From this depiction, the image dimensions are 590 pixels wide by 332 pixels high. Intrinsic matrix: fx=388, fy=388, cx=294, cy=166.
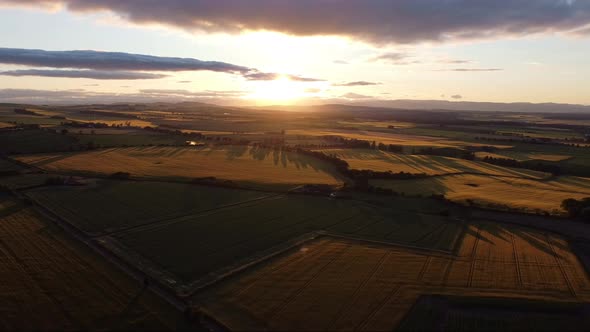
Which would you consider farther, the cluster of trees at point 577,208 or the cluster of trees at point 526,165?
the cluster of trees at point 526,165

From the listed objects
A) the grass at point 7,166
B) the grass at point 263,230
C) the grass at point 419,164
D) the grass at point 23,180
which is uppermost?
the grass at point 419,164

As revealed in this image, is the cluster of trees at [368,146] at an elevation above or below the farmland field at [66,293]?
above

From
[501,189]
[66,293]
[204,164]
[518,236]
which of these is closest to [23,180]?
[204,164]

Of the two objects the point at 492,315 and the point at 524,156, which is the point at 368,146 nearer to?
the point at 524,156

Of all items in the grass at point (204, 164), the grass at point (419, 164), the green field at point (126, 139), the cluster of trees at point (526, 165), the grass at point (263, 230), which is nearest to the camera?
the grass at point (263, 230)

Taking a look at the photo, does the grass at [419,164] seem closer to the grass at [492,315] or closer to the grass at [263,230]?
the grass at [263,230]

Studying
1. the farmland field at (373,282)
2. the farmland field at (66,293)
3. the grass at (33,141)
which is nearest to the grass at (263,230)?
the farmland field at (373,282)

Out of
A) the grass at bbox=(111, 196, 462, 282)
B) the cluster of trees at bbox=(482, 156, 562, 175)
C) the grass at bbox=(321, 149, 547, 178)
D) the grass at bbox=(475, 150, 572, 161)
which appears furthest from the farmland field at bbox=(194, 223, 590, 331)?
the grass at bbox=(475, 150, 572, 161)
